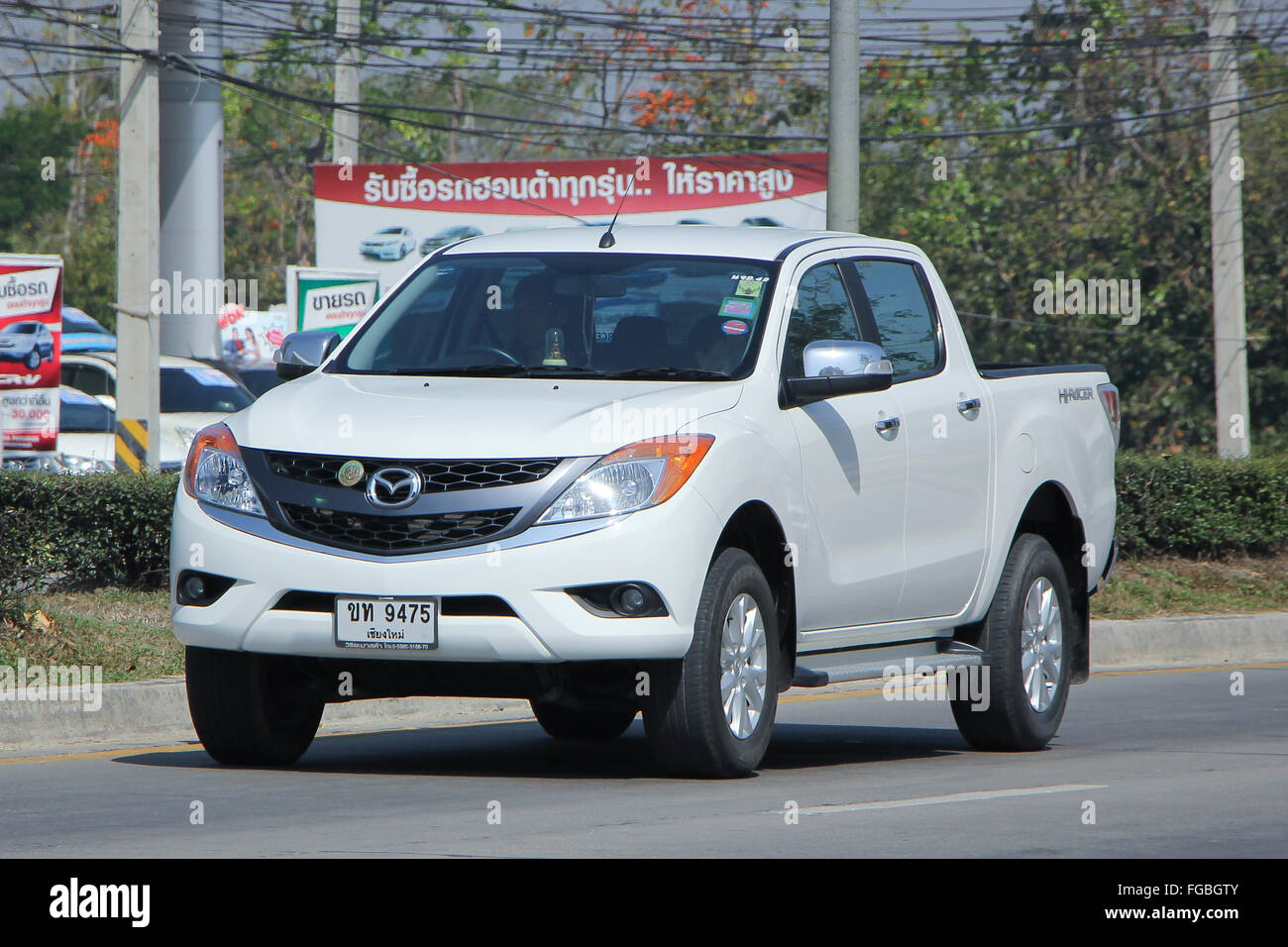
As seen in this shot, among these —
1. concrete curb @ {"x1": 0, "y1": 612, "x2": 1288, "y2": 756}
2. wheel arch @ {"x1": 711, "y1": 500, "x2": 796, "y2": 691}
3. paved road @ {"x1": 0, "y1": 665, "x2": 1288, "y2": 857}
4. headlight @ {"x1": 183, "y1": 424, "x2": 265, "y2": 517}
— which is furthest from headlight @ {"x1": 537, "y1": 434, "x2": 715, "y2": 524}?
concrete curb @ {"x1": 0, "y1": 612, "x2": 1288, "y2": 756}

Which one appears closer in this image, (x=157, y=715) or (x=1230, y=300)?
(x=157, y=715)

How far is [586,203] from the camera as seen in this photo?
3114 centimetres

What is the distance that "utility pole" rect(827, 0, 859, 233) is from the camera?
1631 cm

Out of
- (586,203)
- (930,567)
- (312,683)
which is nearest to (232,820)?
(312,683)

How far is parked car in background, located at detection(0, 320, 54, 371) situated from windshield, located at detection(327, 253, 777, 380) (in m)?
8.04

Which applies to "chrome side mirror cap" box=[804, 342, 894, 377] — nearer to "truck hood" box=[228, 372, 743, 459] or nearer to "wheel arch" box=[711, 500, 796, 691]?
"truck hood" box=[228, 372, 743, 459]

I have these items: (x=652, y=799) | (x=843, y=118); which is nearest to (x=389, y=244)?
(x=843, y=118)

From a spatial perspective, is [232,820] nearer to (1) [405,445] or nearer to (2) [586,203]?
(1) [405,445]

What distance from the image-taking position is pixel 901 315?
9.23 m

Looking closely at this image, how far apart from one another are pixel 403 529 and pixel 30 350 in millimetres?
9653

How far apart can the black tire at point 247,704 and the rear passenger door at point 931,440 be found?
254 cm

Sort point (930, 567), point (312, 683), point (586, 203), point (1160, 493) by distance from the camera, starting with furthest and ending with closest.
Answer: point (586, 203), point (1160, 493), point (930, 567), point (312, 683)

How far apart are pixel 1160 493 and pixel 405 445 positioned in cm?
1187

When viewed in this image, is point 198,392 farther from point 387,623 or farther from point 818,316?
point 387,623
